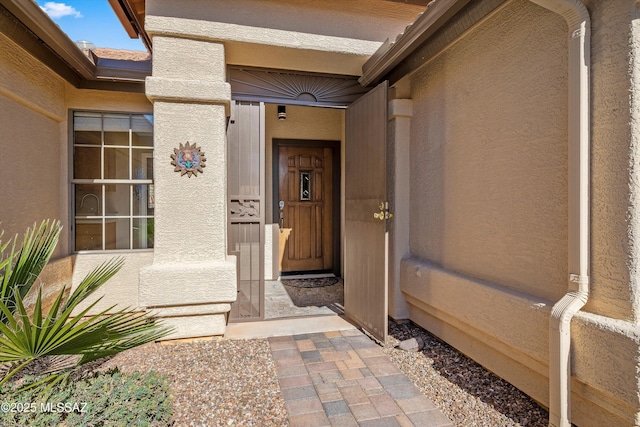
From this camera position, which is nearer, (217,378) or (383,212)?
(217,378)

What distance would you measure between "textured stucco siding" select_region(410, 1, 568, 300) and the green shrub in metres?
2.57

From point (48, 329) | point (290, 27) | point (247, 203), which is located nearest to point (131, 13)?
point (290, 27)

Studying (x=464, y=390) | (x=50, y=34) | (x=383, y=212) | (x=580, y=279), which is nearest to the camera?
(x=580, y=279)

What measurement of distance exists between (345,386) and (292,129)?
4.71 metres

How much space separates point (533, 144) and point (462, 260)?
121cm

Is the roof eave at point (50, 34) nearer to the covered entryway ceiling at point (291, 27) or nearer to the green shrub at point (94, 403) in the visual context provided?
the covered entryway ceiling at point (291, 27)

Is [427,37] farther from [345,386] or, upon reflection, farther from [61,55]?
[61,55]

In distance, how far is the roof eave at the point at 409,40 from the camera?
271cm

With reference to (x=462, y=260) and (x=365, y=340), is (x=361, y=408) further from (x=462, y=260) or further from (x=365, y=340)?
(x=462, y=260)

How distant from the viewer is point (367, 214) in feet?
12.3

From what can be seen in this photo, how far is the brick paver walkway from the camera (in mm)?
2262

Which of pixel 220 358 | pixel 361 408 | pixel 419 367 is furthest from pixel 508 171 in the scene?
pixel 220 358

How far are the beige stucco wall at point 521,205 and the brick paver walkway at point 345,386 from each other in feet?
2.55

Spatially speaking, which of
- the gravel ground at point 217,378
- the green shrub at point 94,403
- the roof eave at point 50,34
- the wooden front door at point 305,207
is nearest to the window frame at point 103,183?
the roof eave at point 50,34
